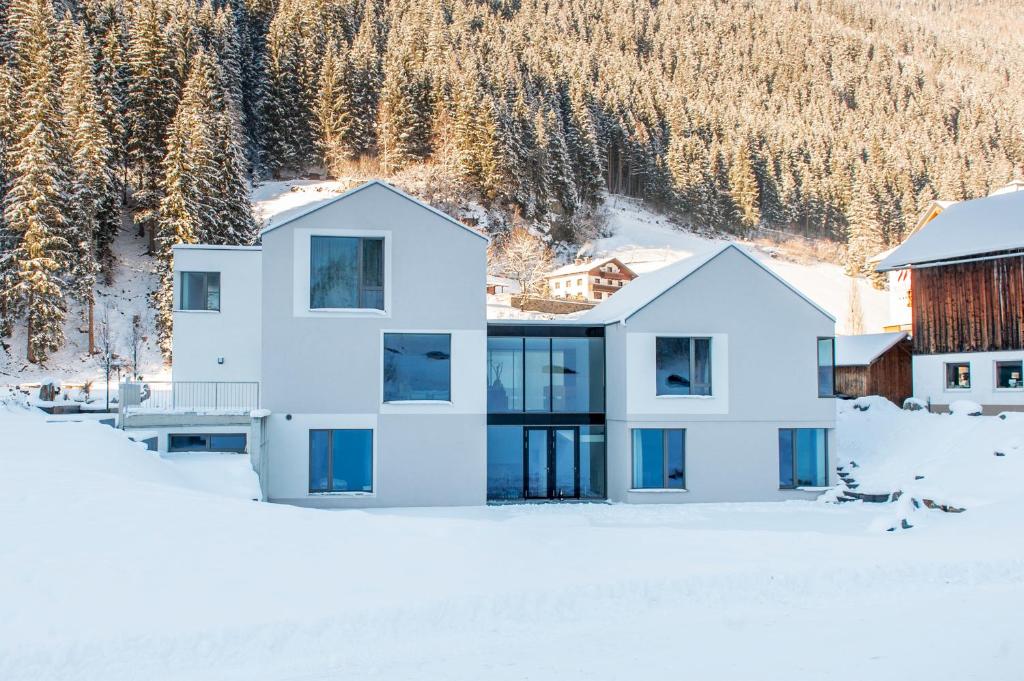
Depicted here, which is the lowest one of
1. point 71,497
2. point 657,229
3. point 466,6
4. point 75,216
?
point 71,497

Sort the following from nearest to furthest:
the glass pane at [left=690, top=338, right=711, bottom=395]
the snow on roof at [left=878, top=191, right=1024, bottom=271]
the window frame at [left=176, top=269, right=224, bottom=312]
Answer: the glass pane at [left=690, top=338, right=711, bottom=395] < the window frame at [left=176, top=269, right=224, bottom=312] < the snow on roof at [left=878, top=191, right=1024, bottom=271]

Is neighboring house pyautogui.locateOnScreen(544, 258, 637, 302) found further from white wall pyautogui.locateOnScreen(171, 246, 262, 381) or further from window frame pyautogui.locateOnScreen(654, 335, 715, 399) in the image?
white wall pyautogui.locateOnScreen(171, 246, 262, 381)

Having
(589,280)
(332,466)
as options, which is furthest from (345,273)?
(589,280)

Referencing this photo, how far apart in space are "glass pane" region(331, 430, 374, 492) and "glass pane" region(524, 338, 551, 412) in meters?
4.32

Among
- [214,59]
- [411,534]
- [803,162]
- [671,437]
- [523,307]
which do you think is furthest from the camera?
[803,162]

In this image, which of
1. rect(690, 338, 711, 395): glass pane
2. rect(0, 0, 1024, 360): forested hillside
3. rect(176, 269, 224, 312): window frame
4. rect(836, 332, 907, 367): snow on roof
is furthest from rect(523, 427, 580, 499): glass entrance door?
rect(0, 0, 1024, 360): forested hillside

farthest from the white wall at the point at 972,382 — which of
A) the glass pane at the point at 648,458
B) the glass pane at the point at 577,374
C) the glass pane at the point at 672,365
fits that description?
the glass pane at the point at 577,374

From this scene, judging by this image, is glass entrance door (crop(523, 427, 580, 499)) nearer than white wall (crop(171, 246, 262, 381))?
No

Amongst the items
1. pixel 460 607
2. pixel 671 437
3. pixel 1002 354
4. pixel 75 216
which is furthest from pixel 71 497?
pixel 75 216

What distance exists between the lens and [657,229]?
3029 inches

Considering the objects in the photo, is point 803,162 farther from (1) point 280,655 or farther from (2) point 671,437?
(1) point 280,655

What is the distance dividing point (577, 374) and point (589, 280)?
35.4 meters

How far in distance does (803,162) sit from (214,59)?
6492 centimetres

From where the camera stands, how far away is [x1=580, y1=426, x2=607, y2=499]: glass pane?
2092 cm
